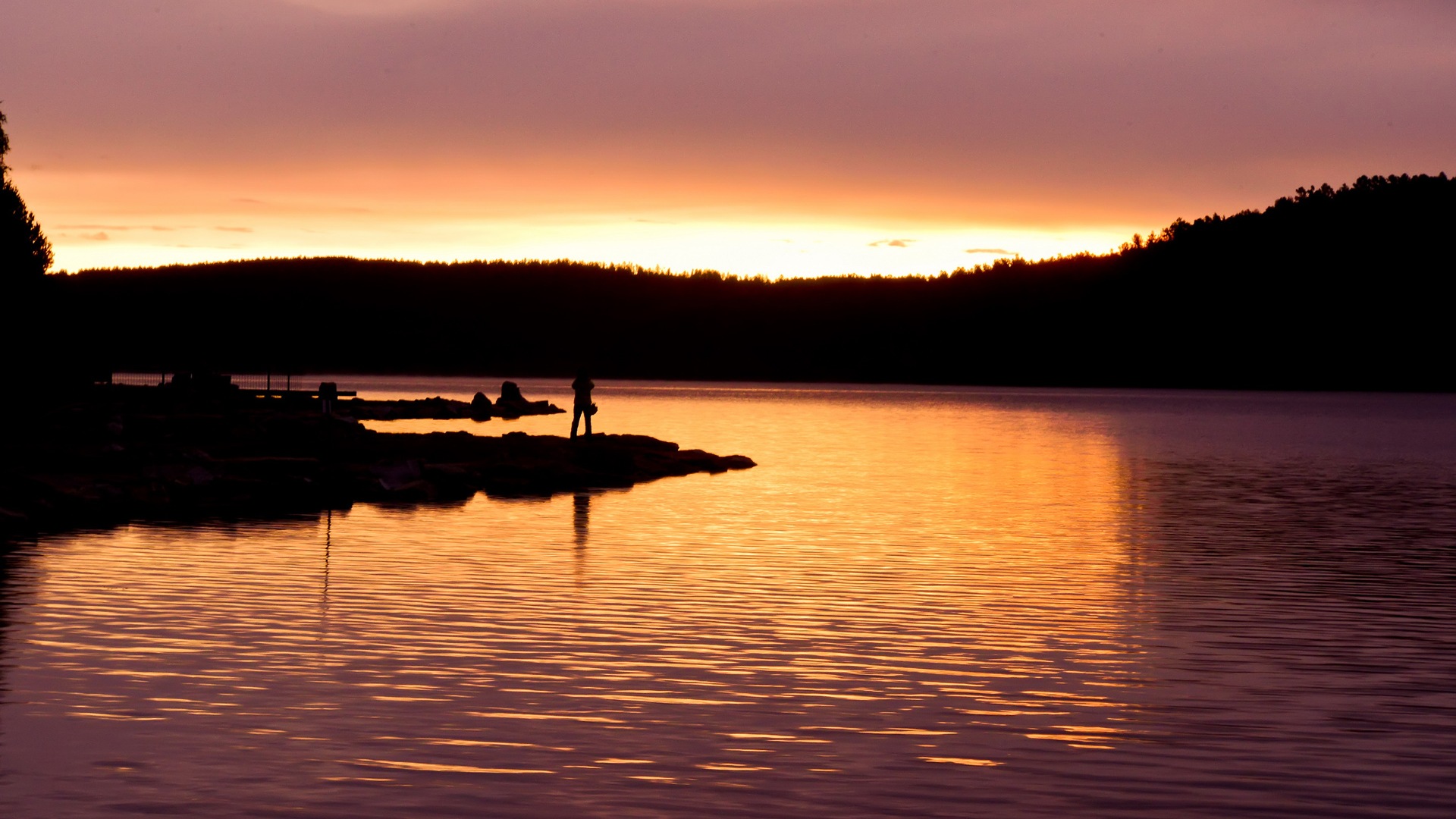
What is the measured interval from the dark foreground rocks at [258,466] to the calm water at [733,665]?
2571 mm

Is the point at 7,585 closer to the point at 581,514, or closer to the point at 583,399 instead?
the point at 581,514

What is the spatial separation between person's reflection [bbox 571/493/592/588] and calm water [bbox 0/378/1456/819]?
0.20 meters

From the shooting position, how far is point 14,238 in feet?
168

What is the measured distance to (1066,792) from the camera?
1024cm

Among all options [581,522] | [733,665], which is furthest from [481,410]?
[733,665]

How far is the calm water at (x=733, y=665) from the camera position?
1031 cm

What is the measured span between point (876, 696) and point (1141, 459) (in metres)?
44.4

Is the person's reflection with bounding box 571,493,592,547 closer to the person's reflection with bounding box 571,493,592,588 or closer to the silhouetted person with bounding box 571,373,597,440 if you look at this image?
the person's reflection with bounding box 571,493,592,588

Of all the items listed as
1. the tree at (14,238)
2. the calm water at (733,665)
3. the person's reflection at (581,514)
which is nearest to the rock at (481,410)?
the tree at (14,238)

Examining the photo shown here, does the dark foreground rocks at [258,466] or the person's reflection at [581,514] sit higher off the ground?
the dark foreground rocks at [258,466]

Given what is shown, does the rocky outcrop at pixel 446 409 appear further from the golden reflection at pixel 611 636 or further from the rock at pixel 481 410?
the golden reflection at pixel 611 636

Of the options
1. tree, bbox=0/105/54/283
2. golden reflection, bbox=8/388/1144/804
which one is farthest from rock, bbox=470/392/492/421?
golden reflection, bbox=8/388/1144/804

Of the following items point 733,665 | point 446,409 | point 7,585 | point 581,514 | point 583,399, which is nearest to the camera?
point 733,665

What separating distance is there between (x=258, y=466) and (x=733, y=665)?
75.2 ft
